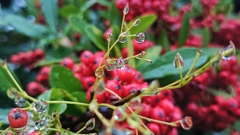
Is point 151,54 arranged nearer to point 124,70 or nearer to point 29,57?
point 124,70

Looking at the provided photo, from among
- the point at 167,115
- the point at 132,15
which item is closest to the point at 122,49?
the point at 132,15

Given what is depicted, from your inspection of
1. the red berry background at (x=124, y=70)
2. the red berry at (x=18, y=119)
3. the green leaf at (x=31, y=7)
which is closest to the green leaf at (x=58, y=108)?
the red berry background at (x=124, y=70)

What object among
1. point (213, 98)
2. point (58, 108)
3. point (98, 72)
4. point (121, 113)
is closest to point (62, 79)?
point (58, 108)

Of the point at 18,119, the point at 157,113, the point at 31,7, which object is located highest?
the point at 31,7

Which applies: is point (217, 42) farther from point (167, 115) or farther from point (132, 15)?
point (167, 115)

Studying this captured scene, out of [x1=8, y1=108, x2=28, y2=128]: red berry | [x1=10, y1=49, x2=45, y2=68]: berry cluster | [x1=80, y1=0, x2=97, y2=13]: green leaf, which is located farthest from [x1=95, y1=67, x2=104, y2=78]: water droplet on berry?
[x1=10, y1=49, x2=45, y2=68]: berry cluster

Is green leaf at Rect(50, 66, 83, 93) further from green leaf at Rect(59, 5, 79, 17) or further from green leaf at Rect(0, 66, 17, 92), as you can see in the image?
green leaf at Rect(59, 5, 79, 17)
